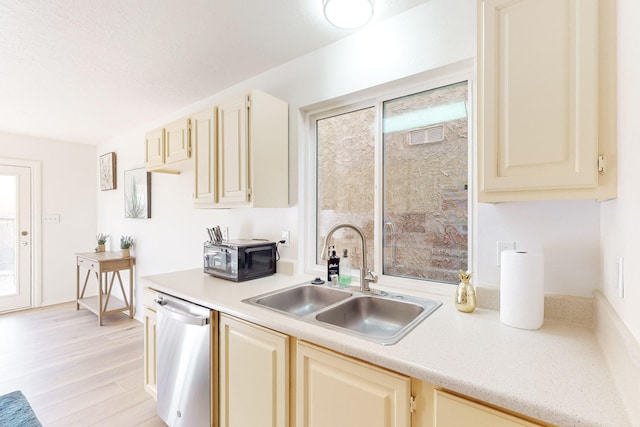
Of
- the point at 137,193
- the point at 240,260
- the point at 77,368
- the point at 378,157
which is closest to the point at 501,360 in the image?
the point at 378,157

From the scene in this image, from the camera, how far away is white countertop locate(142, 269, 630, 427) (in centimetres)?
71

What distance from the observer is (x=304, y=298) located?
1.77 meters

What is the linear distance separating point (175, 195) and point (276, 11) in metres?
2.17

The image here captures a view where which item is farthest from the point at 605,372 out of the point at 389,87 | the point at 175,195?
the point at 175,195

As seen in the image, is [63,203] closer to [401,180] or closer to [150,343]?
[150,343]

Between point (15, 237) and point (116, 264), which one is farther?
point (15, 237)

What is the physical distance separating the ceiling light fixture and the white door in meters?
4.81

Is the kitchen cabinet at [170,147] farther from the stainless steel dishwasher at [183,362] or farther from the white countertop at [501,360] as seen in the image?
the white countertop at [501,360]

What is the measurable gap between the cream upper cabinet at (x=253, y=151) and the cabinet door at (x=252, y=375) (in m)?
0.84

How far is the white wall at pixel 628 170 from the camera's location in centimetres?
72

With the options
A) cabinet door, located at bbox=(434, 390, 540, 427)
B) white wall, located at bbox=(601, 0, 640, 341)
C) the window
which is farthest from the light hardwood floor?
white wall, located at bbox=(601, 0, 640, 341)

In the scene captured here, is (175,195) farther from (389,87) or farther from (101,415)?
(389,87)

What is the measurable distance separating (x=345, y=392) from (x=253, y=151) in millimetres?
1442

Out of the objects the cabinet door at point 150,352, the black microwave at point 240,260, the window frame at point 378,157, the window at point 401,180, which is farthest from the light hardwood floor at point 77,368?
the window at point 401,180
